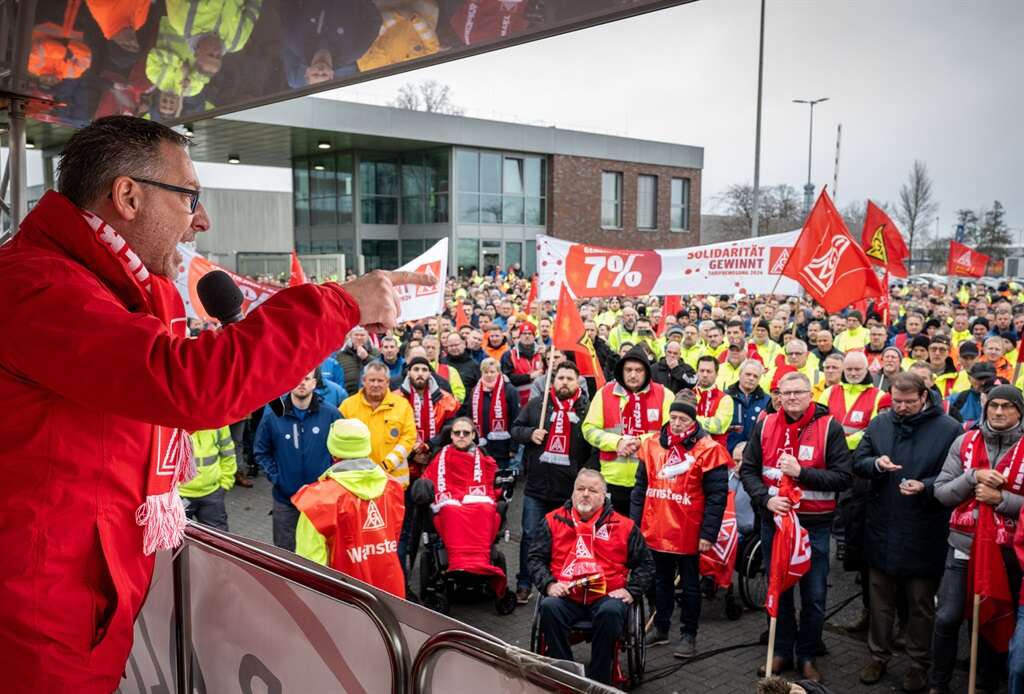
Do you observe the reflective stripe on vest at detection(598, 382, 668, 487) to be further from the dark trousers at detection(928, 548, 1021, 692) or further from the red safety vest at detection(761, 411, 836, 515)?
the dark trousers at detection(928, 548, 1021, 692)

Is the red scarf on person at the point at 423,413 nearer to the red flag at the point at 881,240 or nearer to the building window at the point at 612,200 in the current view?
the red flag at the point at 881,240

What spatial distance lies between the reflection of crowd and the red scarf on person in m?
5.34

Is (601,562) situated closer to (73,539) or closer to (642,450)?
(642,450)

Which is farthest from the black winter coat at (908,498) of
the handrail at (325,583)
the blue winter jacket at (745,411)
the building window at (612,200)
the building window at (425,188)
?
the building window at (612,200)

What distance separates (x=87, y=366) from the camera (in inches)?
53.1

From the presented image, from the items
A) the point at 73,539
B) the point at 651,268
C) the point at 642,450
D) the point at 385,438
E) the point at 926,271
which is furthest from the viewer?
the point at 926,271

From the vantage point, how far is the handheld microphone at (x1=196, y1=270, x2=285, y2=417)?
1.91m

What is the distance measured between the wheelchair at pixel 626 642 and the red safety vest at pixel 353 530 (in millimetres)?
1026

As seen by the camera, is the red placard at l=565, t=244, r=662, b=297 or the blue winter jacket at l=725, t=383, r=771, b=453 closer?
the blue winter jacket at l=725, t=383, r=771, b=453

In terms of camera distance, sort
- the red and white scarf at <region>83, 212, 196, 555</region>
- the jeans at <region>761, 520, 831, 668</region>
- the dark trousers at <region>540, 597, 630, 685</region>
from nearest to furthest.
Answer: the red and white scarf at <region>83, 212, 196, 555</region> → the dark trousers at <region>540, 597, 630, 685</region> → the jeans at <region>761, 520, 831, 668</region>

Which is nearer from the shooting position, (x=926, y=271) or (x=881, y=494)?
(x=881, y=494)

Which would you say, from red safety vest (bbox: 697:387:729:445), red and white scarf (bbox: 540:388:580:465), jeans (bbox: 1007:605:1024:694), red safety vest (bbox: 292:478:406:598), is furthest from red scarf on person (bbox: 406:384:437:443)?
jeans (bbox: 1007:605:1024:694)

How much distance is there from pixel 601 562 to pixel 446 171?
2827 cm

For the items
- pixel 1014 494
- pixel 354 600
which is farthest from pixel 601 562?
pixel 354 600
